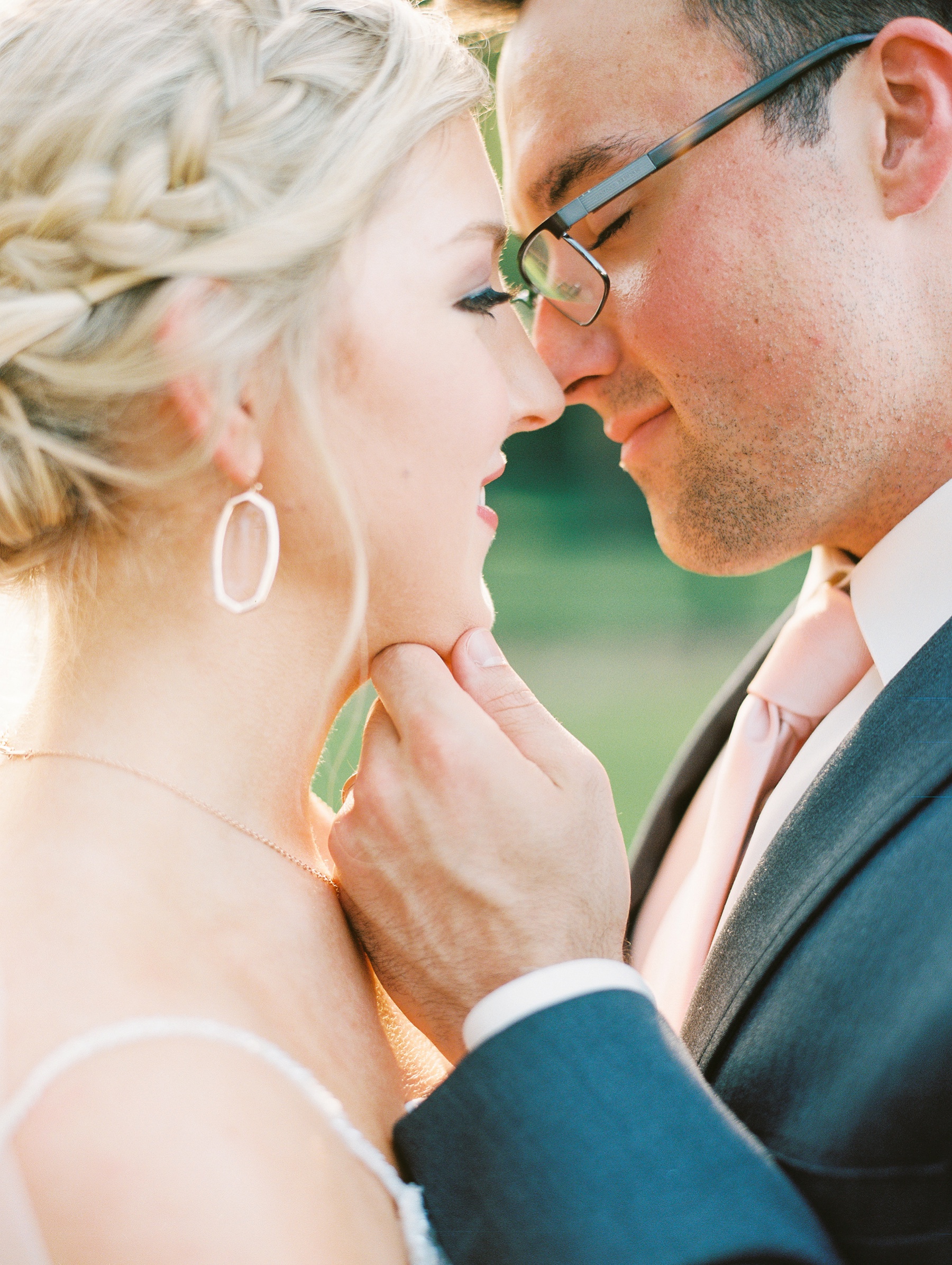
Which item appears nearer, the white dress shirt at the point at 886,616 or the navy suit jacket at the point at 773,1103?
the navy suit jacket at the point at 773,1103

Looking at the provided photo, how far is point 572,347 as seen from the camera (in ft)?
6.79

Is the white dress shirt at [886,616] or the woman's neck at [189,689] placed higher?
the woman's neck at [189,689]

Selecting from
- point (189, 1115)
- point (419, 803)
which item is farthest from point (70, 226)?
point (189, 1115)

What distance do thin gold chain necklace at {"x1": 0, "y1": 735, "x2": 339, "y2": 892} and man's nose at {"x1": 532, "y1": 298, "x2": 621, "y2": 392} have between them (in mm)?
1105

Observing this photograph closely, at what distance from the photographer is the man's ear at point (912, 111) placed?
5.67 feet

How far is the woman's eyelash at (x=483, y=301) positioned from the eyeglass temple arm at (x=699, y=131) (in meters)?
0.48

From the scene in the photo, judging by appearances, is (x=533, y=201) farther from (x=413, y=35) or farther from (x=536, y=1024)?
(x=536, y=1024)

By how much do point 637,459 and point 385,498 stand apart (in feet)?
2.79

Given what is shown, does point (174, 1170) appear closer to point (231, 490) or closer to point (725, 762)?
point (231, 490)

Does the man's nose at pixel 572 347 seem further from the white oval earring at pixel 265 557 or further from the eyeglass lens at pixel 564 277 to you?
the white oval earring at pixel 265 557

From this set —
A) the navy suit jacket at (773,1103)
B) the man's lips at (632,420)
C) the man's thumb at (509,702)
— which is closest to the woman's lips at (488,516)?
the man's thumb at (509,702)

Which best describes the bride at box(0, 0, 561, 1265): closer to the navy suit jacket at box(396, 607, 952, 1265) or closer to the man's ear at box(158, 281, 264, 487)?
the man's ear at box(158, 281, 264, 487)

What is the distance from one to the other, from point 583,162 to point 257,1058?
1.55 m

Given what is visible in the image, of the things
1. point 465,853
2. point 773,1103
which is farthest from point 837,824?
point 465,853
